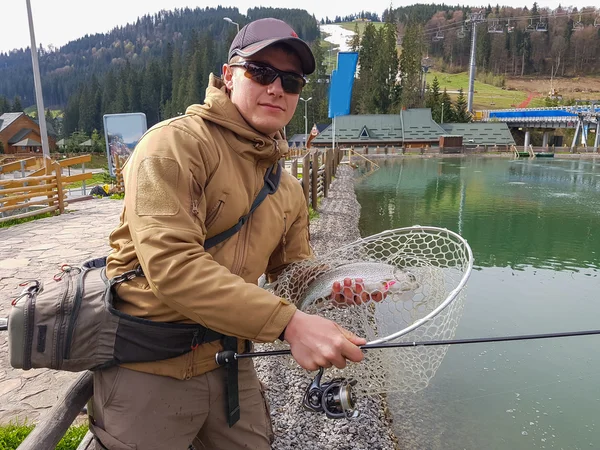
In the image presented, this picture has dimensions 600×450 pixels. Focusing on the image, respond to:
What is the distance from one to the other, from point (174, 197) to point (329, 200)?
1626 cm

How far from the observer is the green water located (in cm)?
442

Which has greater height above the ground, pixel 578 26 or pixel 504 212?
pixel 578 26

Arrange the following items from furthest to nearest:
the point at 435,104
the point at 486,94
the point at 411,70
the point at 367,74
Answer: the point at 486,94
the point at 367,74
the point at 411,70
the point at 435,104

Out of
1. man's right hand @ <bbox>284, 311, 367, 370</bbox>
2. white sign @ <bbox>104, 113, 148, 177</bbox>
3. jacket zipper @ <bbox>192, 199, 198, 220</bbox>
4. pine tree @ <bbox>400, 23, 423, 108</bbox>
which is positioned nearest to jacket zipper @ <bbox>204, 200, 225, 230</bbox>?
jacket zipper @ <bbox>192, 199, 198, 220</bbox>

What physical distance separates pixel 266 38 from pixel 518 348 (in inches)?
226

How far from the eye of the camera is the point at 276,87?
5.59 feet

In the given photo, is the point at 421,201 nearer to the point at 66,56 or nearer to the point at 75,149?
the point at 75,149

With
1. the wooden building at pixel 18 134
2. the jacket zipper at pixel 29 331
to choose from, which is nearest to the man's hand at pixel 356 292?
the jacket zipper at pixel 29 331

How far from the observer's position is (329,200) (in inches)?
691

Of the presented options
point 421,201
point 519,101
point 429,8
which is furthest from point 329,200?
point 429,8

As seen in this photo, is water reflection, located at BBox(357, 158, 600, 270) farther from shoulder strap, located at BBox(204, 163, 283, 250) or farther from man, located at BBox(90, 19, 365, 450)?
man, located at BBox(90, 19, 365, 450)

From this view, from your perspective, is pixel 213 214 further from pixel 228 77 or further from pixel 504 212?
pixel 504 212

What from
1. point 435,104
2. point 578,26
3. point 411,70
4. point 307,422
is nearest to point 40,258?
point 307,422

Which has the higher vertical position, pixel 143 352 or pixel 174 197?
pixel 174 197
